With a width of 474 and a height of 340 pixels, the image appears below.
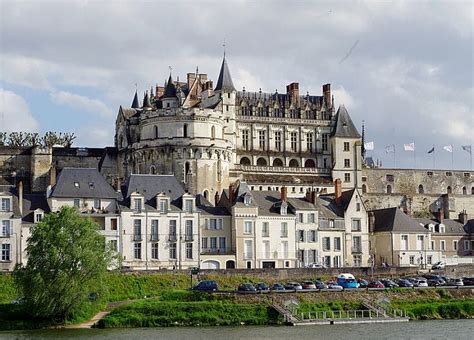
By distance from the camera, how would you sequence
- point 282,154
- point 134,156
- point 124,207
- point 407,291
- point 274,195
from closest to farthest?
1. point 407,291
2. point 124,207
3. point 274,195
4. point 134,156
5. point 282,154

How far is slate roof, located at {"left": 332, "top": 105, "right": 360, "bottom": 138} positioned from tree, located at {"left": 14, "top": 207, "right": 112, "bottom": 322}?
5510 cm

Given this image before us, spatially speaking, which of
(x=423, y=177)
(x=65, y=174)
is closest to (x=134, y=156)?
(x=65, y=174)

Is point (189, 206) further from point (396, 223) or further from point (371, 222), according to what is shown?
point (396, 223)

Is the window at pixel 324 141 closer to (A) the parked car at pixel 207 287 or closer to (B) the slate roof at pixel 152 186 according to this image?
(B) the slate roof at pixel 152 186

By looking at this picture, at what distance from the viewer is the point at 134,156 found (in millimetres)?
97312

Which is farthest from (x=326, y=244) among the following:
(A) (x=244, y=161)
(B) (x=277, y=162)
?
(B) (x=277, y=162)

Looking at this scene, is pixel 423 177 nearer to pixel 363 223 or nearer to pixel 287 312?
pixel 363 223

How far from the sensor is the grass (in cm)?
5631

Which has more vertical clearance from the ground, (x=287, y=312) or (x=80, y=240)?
(x=80, y=240)

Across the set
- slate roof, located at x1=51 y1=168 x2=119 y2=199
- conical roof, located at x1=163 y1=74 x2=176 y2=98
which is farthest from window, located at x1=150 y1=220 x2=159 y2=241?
conical roof, located at x1=163 y1=74 x2=176 y2=98

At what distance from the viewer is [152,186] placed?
74.4 meters

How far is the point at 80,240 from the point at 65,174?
1792 cm

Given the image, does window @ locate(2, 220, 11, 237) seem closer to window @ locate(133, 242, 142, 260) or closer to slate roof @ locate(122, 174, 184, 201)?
window @ locate(133, 242, 142, 260)

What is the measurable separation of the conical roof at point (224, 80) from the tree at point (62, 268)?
4798cm
